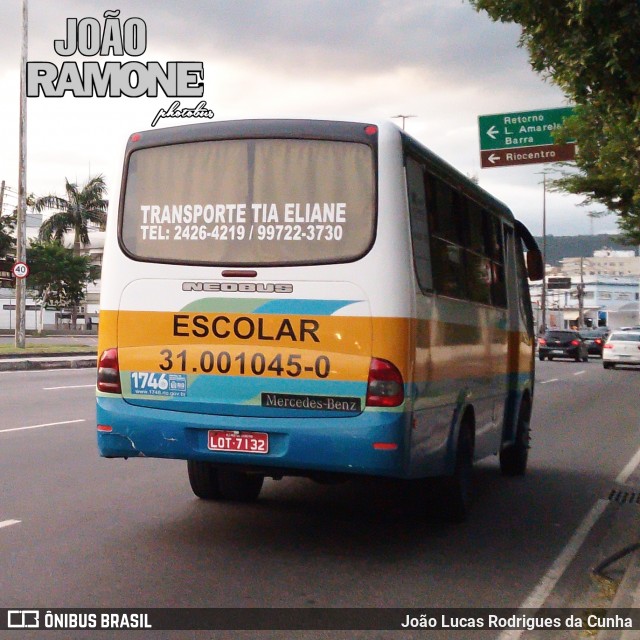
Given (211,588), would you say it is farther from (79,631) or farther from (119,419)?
(119,419)

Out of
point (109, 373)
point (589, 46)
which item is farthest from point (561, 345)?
point (109, 373)

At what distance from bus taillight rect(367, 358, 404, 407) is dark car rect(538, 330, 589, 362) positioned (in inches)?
1481

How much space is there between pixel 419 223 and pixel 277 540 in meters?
2.34

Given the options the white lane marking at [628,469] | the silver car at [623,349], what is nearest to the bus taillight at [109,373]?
the white lane marking at [628,469]

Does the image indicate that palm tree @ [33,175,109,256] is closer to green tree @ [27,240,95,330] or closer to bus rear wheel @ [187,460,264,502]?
green tree @ [27,240,95,330]

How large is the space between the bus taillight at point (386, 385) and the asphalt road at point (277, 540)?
102 centimetres

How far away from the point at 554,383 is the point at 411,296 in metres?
20.8

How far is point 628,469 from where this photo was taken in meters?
11.2

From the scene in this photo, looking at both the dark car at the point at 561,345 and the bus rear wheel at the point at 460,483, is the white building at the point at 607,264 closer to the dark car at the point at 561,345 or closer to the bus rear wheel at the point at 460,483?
the dark car at the point at 561,345

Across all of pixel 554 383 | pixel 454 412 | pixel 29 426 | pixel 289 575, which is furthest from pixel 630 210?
pixel 289 575

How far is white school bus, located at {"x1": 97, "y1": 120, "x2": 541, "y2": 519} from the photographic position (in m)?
6.38

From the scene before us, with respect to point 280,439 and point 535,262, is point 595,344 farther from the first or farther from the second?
point 280,439

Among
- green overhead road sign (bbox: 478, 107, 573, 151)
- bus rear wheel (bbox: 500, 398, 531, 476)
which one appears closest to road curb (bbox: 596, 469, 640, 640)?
bus rear wheel (bbox: 500, 398, 531, 476)

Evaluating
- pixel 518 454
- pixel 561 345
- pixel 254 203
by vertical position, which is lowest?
pixel 518 454
